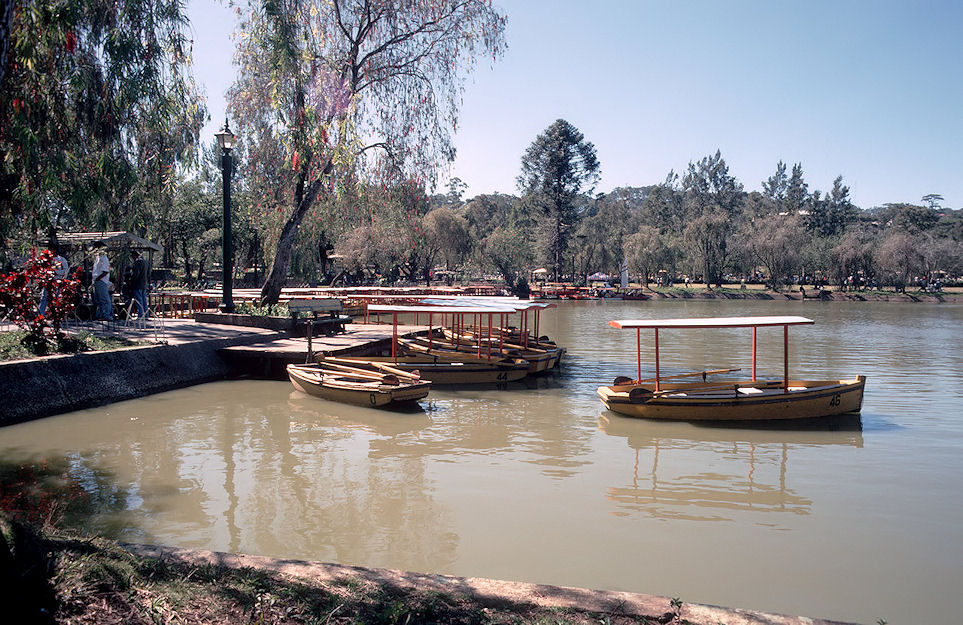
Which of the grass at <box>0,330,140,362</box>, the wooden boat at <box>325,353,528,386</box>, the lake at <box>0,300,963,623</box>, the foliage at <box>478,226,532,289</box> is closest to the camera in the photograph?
the lake at <box>0,300,963,623</box>

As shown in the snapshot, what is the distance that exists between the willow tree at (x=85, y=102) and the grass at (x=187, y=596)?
27.2ft

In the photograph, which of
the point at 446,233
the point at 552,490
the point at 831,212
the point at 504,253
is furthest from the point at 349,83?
the point at 831,212

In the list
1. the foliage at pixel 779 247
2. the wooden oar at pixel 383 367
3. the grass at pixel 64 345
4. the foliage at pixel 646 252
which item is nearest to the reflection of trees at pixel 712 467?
the wooden oar at pixel 383 367

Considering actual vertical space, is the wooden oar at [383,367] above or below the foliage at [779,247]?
below

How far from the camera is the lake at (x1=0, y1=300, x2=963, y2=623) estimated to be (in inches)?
253

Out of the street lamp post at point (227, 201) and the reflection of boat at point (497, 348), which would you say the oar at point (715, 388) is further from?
the street lamp post at point (227, 201)

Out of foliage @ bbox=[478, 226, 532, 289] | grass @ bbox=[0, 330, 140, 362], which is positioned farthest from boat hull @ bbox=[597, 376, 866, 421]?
foliage @ bbox=[478, 226, 532, 289]

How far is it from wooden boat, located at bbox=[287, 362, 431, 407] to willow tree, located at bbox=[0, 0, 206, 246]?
18.5 feet

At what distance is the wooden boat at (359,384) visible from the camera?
13.3 m

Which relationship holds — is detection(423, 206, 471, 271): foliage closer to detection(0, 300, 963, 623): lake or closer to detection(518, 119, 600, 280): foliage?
detection(518, 119, 600, 280): foliage

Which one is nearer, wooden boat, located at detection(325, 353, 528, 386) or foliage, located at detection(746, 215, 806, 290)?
wooden boat, located at detection(325, 353, 528, 386)

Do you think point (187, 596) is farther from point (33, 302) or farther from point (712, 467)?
point (33, 302)

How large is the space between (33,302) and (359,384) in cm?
614

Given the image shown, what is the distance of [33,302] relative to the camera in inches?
482
